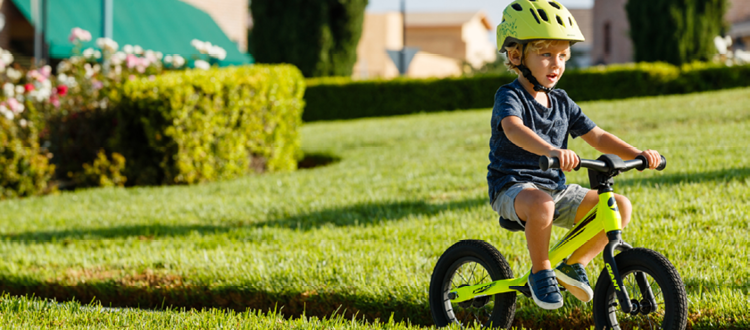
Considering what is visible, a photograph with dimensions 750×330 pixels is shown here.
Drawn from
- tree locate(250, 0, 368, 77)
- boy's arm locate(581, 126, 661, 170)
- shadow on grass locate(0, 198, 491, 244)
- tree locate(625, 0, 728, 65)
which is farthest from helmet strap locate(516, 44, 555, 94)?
tree locate(250, 0, 368, 77)

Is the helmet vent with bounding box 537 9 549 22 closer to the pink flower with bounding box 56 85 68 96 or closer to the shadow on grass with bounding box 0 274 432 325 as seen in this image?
the shadow on grass with bounding box 0 274 432 325

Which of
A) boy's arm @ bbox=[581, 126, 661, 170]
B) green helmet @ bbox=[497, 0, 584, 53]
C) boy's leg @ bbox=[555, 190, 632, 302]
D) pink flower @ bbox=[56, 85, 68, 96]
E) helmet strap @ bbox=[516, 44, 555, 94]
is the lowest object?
boy's leg @ bbox=[555, 190, 632, 302]

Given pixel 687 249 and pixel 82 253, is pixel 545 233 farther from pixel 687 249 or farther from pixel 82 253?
pixel 82 253

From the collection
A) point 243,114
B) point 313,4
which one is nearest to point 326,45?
point 313,4

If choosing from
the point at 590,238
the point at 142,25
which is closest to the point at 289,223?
the point at 590,238

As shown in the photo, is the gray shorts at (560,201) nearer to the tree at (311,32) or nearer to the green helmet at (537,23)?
the green helmet at (537,23)

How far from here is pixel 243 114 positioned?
10031 millimetres

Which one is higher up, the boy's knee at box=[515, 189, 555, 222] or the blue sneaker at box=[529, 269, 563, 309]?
the boy's knee at box=[515, 189, 555, 222]

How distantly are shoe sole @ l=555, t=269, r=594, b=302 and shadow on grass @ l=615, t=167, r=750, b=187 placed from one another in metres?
3.33

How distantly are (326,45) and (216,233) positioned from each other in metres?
17.8

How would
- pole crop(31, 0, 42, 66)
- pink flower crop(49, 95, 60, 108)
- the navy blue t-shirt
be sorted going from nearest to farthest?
the navy blue t-shirt, pink flower crop(49, 95, 60, 108), pole crop(31, 0, 42, 66)

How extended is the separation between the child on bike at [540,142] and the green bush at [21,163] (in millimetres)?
7774

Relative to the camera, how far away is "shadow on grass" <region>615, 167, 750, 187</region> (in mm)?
5851

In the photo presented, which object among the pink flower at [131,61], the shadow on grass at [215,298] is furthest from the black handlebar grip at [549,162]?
the pink flower at [131,61]
